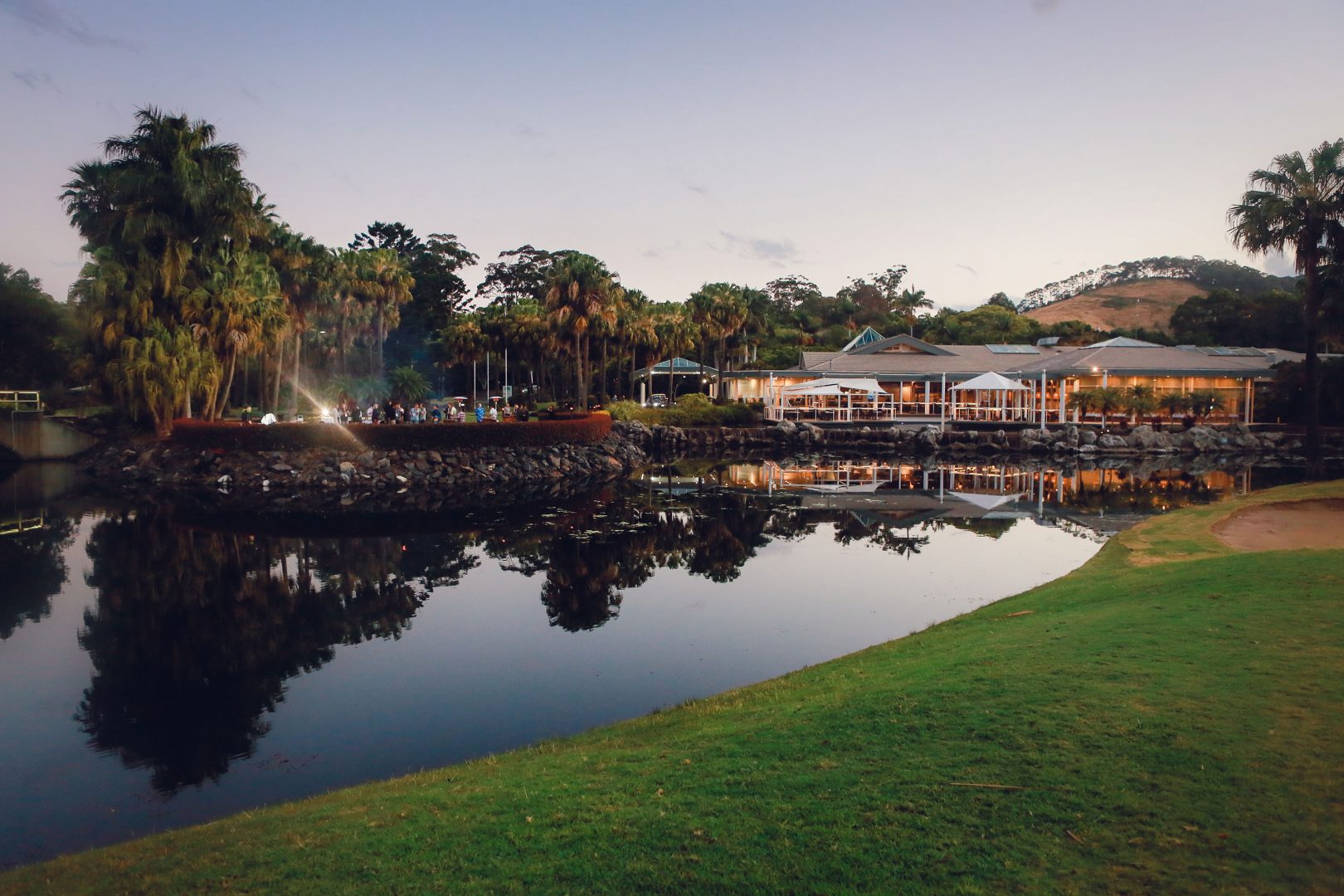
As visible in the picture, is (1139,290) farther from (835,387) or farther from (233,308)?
(233,308)

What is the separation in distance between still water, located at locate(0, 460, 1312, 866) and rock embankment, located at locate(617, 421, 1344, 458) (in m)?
17.6

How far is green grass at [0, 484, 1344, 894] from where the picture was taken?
419 centimetres

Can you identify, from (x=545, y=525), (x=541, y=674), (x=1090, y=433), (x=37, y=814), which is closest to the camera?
(x=37, y=814)

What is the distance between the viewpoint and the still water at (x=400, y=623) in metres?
8.10

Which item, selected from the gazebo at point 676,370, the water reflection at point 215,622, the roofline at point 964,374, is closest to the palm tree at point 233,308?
the water reflection at point 215,622

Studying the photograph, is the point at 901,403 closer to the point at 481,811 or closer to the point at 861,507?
the point at 861,507

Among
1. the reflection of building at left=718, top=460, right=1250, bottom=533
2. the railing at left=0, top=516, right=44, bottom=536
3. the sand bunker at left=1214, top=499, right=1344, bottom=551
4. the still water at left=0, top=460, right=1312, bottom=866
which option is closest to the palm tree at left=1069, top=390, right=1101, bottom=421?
the reflection of building at left=718, top=460, right=1250, bottom=533

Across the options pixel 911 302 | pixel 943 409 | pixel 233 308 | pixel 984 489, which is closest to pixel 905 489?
pixel 984 489

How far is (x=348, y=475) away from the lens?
30.3 m

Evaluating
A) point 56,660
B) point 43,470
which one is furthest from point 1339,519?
point 43,470

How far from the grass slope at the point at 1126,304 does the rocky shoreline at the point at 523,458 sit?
377 feet

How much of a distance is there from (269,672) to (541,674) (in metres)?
3.39

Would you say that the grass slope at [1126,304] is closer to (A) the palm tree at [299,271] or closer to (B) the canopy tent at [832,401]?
(B) the canopy tent at [832,401]

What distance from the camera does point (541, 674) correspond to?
10.5 meters
